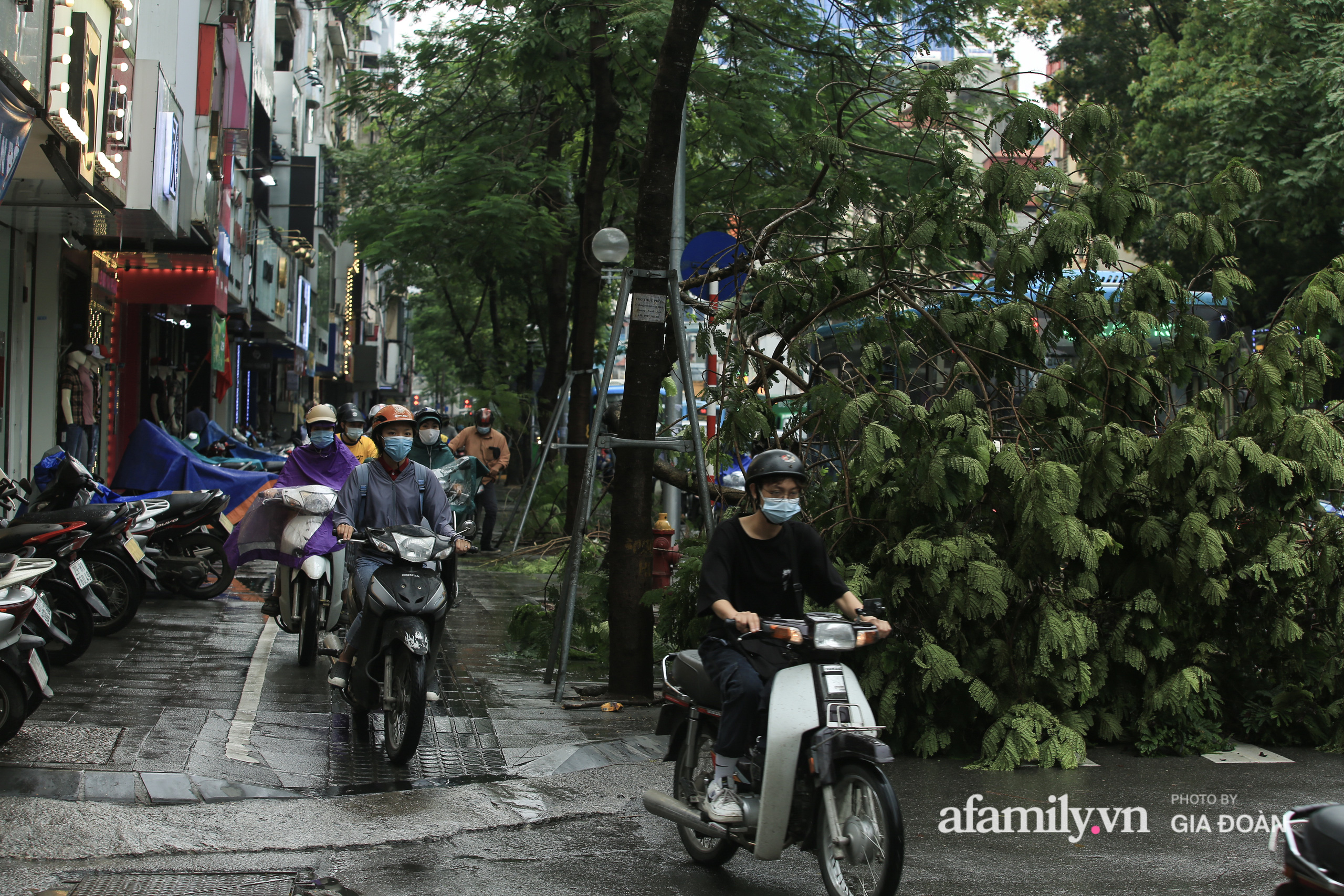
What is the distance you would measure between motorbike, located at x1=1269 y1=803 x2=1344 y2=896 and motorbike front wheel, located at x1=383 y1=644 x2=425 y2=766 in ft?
14.0

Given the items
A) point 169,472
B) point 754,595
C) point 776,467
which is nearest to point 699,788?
point 754,595

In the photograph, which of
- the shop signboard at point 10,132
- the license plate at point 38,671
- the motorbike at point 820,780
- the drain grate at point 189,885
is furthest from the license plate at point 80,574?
the motorbike at point 820,780

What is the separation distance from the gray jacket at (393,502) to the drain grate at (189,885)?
9.22ft

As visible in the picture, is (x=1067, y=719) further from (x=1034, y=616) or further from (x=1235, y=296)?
(x=1235, y=296)

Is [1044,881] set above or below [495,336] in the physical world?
below

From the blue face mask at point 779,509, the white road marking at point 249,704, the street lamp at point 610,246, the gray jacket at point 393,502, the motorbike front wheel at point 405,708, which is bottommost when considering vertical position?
the white road marking at point 249,704

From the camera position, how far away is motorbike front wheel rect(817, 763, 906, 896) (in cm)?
409

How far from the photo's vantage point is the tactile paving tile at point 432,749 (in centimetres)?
636

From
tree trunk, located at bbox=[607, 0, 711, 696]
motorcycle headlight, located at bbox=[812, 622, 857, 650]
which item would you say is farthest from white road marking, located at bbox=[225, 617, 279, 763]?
motorcycle headlight, located at bbox=[812, 622, 857, 650]

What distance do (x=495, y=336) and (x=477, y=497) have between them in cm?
1404

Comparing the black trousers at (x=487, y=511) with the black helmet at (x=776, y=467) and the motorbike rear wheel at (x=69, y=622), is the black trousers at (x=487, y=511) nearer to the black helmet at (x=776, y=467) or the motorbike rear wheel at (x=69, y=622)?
the motorbike rear wheel at (x=69, y=622)

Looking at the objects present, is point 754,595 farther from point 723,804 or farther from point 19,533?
point 19,533

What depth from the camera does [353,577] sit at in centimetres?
714

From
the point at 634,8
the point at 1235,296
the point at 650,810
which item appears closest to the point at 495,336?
the point at 634,8
